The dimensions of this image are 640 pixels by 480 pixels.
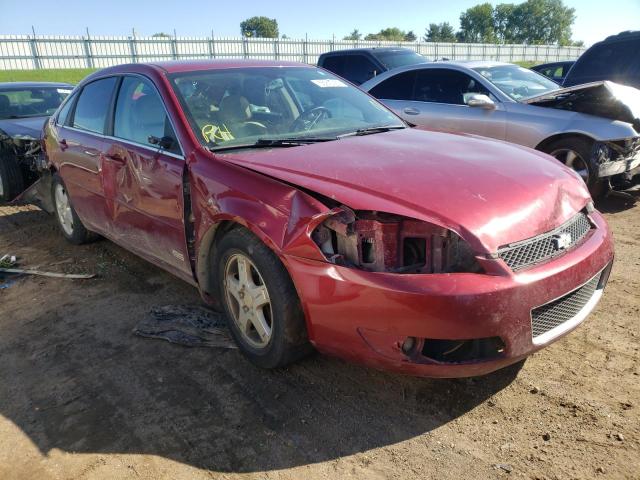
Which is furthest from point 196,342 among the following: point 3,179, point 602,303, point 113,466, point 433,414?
point 3,179

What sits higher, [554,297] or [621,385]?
[554,297]

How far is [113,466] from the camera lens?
2.32 meters

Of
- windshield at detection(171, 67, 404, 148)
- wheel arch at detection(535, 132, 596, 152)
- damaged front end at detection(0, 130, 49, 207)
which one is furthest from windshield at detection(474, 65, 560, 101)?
damaged front end at detection(0, 130, 49, 207)

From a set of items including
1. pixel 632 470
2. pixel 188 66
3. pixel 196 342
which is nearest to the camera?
pixel 632 470

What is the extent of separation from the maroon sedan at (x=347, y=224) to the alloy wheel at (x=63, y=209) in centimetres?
170

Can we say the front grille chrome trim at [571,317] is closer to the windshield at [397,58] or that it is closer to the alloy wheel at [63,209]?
the alloy wheel at [63,209]

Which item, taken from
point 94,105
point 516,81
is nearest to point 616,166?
point 516,81

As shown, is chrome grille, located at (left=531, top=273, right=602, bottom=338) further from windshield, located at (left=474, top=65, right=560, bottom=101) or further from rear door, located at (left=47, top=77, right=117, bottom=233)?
windshield, located at (left=474, top=65, right=560, bottom=101)

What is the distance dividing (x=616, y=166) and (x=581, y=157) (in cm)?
35

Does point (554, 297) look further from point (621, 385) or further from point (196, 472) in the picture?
point (196, 472)

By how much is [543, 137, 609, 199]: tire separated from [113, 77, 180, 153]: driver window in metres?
4.35

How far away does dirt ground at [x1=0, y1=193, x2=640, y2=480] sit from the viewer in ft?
7.36

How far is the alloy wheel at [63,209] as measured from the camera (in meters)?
5.21

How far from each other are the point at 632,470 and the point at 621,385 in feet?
1.98
